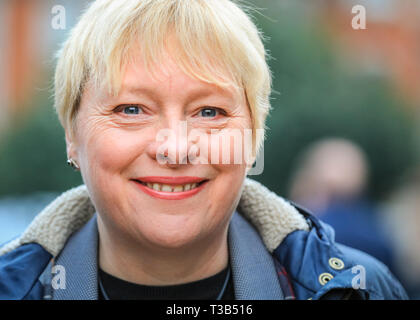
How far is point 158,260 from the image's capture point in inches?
71.3

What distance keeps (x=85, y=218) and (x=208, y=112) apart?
0.71 m

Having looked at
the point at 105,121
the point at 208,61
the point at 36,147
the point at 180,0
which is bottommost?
the point at 36,147

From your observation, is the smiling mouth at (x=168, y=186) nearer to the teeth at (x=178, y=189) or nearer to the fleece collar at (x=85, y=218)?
the teeth at (x=178, y=189)

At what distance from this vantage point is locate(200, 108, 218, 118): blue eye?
1733 millimetres

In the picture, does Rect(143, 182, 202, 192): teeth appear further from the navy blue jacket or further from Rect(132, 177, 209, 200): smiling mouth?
the navy blue jacket

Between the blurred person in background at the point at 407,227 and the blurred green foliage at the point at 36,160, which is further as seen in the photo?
the blurred green foliage at the point at 36,160

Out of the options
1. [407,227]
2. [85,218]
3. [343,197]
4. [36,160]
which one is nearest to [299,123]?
[407,227]

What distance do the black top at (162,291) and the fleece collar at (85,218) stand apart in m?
0.23

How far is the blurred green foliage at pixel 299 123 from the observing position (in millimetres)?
5492

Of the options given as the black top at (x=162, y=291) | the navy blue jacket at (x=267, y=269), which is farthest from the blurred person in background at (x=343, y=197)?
the black top at (x=162, y=291)

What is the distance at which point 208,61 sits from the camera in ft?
5.56

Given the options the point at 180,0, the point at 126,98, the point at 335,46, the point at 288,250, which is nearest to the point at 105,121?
the point at 126,98
